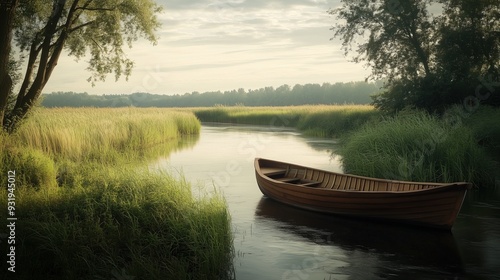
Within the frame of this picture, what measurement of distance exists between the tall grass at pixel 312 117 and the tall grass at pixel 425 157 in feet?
28.4

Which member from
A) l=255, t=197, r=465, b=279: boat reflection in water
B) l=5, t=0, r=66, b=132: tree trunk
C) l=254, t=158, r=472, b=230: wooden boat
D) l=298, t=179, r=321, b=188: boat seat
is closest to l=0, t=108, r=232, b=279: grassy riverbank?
l=255, t=197, r=465, b=279: boat reflection in water

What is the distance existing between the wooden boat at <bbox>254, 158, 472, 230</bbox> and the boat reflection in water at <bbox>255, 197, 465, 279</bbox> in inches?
9.9

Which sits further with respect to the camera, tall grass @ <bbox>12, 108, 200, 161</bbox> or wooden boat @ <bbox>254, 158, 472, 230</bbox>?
tall grass @ <bbox>12, 108, 200, 161</bbox>

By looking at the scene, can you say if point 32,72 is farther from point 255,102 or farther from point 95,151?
point 255,102

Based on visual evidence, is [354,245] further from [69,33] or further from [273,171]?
[69,33]

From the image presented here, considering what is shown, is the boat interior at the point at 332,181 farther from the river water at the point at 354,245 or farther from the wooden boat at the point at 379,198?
the river water at the point at 354,245

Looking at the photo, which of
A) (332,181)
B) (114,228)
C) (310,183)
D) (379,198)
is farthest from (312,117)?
(114,228)

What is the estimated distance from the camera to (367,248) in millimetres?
8211

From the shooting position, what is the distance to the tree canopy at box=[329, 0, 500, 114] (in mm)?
22734

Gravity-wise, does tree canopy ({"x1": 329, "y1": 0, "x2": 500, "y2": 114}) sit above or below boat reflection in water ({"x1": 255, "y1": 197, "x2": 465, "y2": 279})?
above

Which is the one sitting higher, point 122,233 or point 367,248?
point 122,233

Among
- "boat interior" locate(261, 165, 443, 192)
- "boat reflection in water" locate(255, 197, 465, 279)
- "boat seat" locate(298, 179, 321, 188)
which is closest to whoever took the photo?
"boat reflection in water" locate(255, 197, 465, 279)

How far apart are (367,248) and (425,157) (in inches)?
239

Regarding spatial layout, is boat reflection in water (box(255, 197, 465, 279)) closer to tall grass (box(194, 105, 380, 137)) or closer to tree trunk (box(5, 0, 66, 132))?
tree trunk (box(5, 0, 66, 132))
